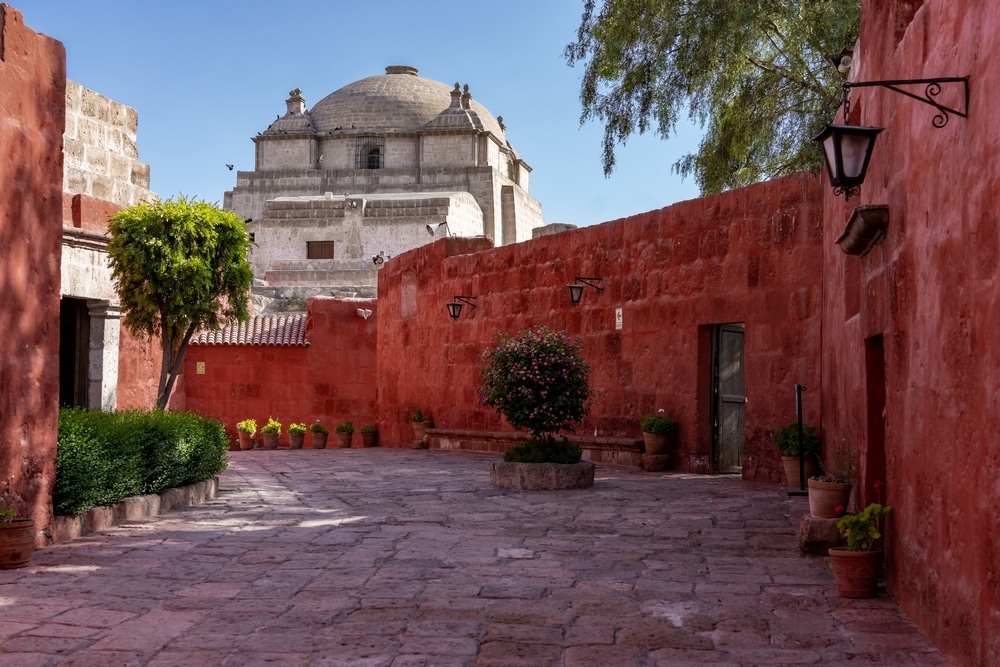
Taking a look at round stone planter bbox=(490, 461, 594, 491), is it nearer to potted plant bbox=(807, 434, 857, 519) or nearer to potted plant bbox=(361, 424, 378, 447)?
potted plant bbox=(807, 434, 857, 519)

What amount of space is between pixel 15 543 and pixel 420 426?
38.4ft

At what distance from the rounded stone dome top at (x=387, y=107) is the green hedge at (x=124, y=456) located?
35.1 m

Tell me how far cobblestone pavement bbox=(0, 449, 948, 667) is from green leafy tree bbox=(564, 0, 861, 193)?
7.66 m

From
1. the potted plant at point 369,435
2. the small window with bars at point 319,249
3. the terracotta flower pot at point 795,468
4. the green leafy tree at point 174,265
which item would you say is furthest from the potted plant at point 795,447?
the small window with bars at point 319,249

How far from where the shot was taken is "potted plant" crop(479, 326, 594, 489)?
10.3 metres

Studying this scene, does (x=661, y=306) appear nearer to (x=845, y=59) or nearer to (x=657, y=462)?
(x=657, y=462)

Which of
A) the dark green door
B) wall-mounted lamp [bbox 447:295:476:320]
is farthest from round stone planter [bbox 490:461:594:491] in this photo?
wall-mounted lamp [bbox 447:295:476:320]

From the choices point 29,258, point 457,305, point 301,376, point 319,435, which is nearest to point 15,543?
point 29,258

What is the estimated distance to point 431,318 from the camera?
17.6m

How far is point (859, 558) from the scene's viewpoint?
527 cm

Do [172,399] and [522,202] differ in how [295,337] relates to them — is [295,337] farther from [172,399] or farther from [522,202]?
[522,202]

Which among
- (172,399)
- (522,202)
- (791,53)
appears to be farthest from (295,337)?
(522,202)

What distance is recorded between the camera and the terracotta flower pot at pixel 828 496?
6316 mm

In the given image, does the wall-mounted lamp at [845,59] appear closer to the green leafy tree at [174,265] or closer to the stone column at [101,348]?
the green leafy tree at [174,265]
